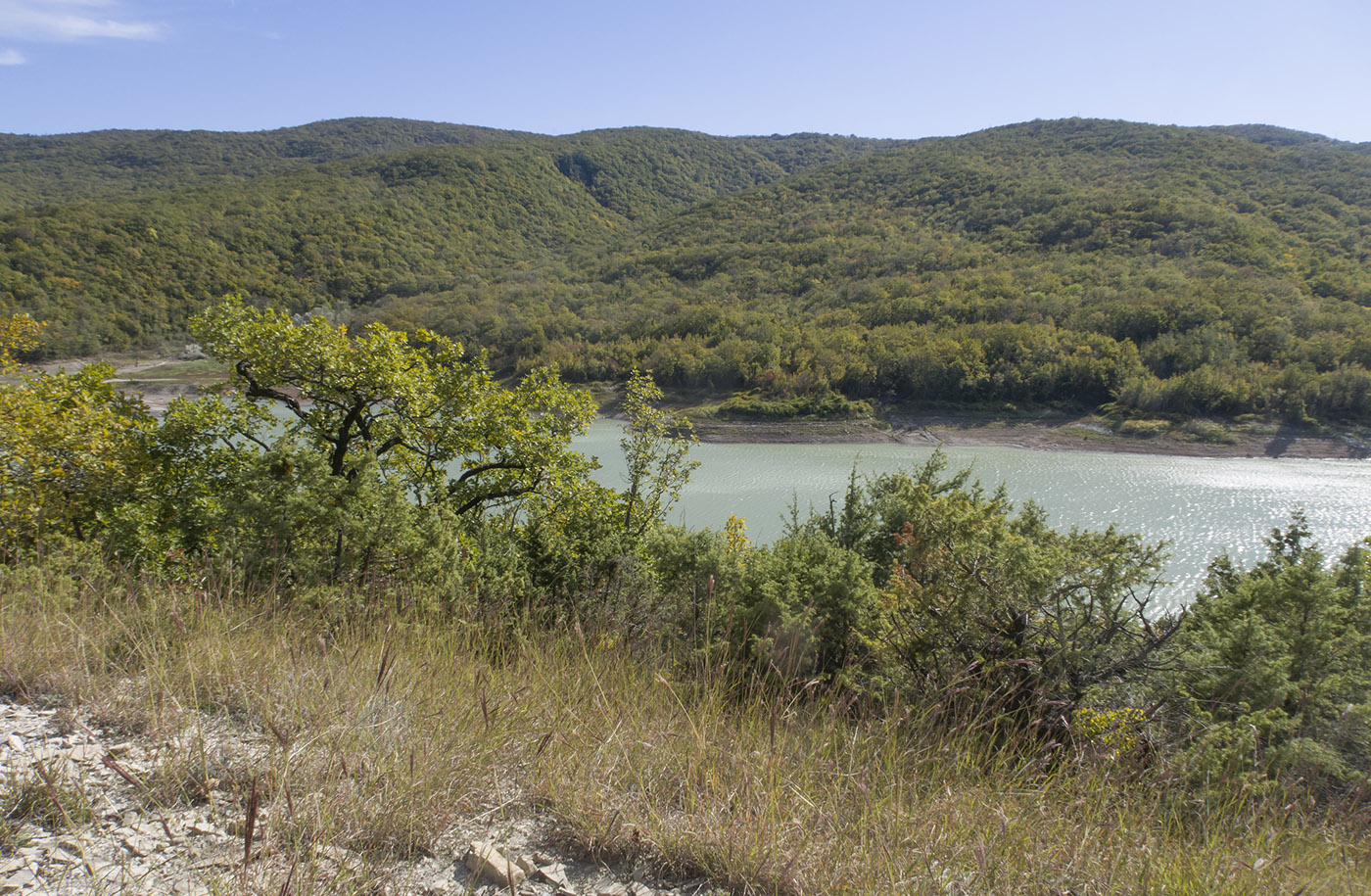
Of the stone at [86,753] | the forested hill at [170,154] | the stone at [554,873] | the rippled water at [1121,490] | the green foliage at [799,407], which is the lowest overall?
A: the rippled water at [1121,490]

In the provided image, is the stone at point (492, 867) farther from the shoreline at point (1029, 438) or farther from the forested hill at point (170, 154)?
the forested hill at point (170, 154)

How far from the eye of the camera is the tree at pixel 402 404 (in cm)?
672

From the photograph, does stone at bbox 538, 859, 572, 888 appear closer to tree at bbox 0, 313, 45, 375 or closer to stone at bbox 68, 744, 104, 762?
stone at bbox 68, 744, 104, 762

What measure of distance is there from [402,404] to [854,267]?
6427 centimetres

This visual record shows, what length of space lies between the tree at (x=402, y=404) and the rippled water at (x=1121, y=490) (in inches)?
357

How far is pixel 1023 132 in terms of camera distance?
10900 centimetres

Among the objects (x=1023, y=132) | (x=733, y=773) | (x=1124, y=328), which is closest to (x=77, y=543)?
(x=733, y=773)

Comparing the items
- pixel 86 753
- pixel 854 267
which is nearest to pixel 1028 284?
pixel 854 267

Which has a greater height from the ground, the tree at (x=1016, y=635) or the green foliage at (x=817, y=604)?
the tree at (x=1016, y=635)

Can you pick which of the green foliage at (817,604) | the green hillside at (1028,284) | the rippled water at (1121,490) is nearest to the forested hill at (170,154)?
the green hillside at (1028,284)

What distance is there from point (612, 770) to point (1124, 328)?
48699mm

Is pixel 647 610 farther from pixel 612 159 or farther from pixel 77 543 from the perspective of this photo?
pixel 612 159

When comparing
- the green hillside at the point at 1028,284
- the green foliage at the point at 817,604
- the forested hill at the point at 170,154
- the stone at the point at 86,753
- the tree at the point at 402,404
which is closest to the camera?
the stone at the point at 86,753

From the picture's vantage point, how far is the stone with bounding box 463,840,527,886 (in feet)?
5.26
